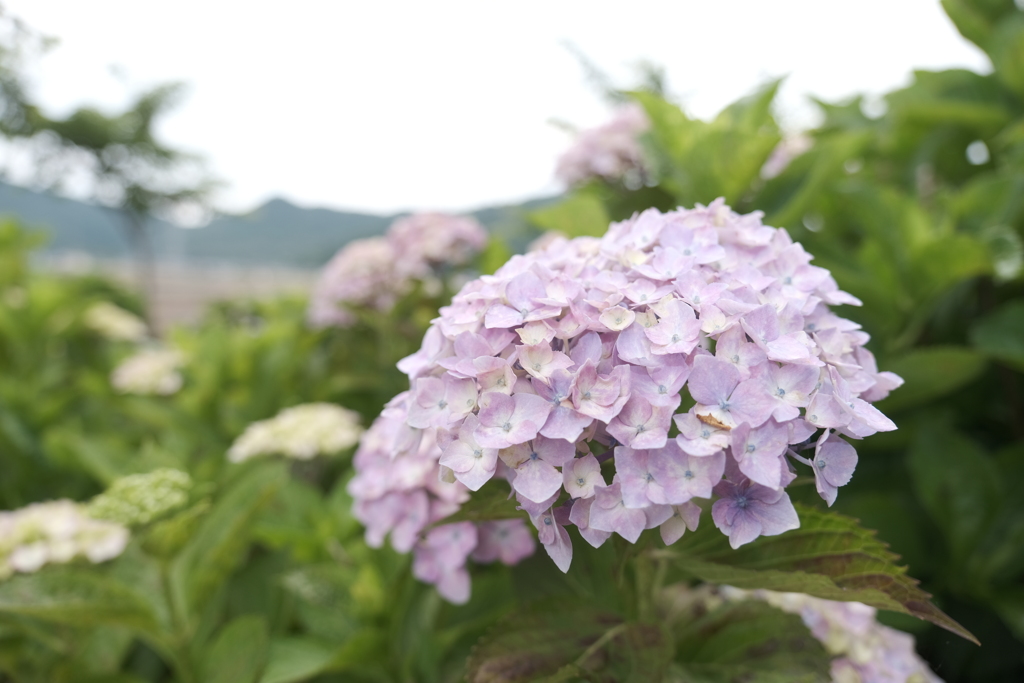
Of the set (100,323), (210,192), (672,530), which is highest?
(672,530)

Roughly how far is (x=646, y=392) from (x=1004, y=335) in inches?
44.4

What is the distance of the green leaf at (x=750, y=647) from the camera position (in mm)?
834

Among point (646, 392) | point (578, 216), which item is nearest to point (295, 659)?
point (646, 392)

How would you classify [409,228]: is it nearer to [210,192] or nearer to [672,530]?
[672,530]

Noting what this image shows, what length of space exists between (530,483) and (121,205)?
1313 inches

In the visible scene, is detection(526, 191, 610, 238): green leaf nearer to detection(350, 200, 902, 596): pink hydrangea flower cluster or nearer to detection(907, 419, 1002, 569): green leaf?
detection(350, 200, 902, 596): pink hydrangea flower cluster

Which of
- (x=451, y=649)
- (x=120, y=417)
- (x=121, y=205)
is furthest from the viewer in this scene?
(x=121, y=205)

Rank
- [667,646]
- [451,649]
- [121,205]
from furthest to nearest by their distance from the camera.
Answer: [121,205] → [451,649] → [667,646]

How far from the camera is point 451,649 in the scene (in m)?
1.28

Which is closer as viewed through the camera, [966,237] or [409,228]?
[966,237]

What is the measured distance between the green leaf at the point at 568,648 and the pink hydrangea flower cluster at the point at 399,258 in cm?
169

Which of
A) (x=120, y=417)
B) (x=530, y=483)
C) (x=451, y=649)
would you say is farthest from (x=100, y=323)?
(x=530, y=483)

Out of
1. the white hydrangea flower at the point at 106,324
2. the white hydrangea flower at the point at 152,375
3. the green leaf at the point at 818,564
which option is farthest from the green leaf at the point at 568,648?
the white hydrangea flower at the point at 106,324

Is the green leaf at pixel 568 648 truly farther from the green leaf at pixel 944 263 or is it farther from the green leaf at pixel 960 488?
the green leaf at pixel 944 263
